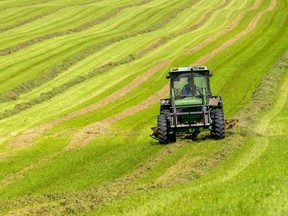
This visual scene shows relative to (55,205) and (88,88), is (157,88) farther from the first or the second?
(55,205)

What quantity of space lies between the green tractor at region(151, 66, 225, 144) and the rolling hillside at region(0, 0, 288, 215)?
590 mm

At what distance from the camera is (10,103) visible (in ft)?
127

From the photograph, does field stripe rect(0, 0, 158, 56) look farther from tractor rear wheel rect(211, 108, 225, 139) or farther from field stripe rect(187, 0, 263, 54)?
tractor rear wheel rect(211, 108, 225, 139)

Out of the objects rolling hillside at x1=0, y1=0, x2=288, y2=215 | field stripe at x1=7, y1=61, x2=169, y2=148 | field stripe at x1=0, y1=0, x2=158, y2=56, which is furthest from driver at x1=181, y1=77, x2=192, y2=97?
field stripe at x1=0, y1=0, x2=158, y2=56

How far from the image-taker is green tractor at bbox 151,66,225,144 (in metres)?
23.8

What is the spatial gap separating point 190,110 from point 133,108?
10939 mm

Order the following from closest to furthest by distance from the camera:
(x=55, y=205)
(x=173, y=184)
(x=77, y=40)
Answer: (x=55, y=205), (x=173, y=184), (x=77, y=40)

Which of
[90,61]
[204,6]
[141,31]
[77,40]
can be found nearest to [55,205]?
[90,61]

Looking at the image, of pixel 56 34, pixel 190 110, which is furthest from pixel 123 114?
pixel 56 34

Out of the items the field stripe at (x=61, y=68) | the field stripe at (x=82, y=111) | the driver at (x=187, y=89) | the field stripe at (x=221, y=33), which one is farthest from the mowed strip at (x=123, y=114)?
the field stripe at (x=61, y=68)

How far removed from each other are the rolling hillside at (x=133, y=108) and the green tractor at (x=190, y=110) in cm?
59

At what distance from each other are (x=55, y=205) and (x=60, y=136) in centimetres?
1336

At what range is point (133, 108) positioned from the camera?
34.8m

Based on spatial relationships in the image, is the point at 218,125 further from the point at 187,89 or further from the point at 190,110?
the point at 187,89
